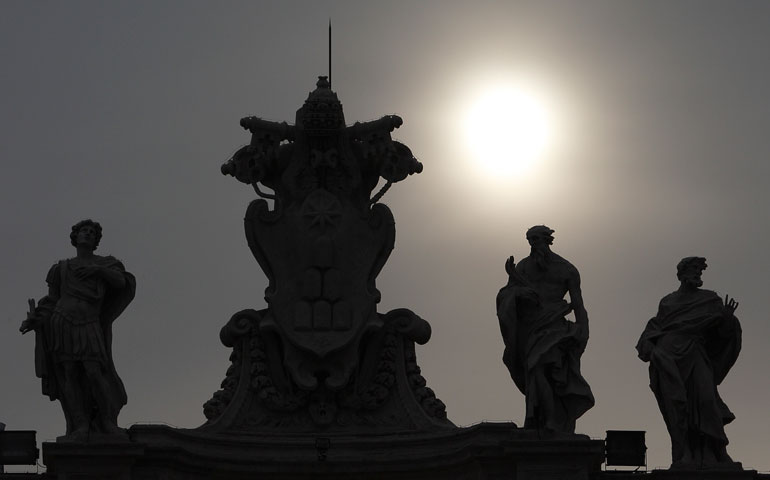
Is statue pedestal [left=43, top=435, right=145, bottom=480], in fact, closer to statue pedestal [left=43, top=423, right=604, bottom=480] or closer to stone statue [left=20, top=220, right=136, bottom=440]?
statue pedestal [left=43, top=423, right=604, bottom=480]

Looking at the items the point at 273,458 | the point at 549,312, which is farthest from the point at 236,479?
the point at 549,312

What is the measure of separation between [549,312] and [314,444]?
355 cm

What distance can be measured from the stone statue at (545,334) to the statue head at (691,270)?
1.35m

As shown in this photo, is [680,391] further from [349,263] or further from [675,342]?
[349,263]

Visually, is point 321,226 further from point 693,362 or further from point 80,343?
point 693,362

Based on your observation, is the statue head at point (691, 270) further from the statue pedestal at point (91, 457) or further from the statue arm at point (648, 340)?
the statue pedestal at point (91, 457)

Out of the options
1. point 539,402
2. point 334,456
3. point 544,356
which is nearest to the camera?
point 539,402

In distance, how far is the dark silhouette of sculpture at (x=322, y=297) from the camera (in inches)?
2450

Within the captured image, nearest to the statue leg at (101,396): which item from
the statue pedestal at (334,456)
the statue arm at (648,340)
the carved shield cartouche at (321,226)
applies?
the statue pedestal at (334,456)

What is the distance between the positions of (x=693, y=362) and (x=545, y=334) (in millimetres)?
1934

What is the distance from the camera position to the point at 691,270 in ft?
202

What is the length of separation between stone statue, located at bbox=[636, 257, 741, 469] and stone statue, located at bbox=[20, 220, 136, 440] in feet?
22.5

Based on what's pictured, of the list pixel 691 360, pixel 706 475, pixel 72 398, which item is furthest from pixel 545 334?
pixel 72 398

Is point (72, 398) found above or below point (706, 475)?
above
